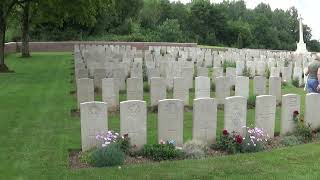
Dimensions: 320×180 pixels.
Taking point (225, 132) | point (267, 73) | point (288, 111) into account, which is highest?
point (267, 73)

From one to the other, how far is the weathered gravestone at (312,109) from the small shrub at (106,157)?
428 cm

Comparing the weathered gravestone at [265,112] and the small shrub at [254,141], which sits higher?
the weathered gravestone at [265,112]

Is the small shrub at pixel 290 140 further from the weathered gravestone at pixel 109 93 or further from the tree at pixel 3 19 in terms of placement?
the tree at pixel 3 19

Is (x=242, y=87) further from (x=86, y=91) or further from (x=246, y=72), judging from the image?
(x=246, y=72)

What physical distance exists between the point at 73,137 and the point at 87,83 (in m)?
2.84

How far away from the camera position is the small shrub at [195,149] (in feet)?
29.0

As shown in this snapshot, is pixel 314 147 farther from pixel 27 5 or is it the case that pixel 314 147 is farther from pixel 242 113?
pixel 27 5

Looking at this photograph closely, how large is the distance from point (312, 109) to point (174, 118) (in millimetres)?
Result: 3126

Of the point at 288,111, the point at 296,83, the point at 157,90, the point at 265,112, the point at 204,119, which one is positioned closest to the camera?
the point at 204,119

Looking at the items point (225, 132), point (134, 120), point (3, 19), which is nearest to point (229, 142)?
point (225, 132)

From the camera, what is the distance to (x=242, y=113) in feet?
31.8

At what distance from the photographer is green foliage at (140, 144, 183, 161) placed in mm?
8695

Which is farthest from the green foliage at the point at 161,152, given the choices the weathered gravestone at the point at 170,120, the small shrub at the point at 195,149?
the weathered gravestone at the point at 170,120

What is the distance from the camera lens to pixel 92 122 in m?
8.80
